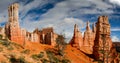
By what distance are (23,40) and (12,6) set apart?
11816 millimetres

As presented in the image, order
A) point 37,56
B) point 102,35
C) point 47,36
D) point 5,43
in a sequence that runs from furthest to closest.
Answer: point 47,36 → point 102,35 → point 37,56 → point 5,43

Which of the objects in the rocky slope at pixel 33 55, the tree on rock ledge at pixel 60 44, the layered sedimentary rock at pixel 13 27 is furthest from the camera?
the tree on rock ledge at pixel 60 44

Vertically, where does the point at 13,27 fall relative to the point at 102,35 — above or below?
above

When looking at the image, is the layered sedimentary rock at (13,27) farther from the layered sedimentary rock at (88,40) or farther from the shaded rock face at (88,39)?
the shaded rock face at (88,39)

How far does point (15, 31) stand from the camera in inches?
4156

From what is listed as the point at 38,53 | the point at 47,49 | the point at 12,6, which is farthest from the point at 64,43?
the point at 12,6

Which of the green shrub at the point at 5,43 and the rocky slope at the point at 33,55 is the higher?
the green shrub at the point at 5,43

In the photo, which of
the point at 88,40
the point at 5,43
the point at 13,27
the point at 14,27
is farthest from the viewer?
the point at 88,40

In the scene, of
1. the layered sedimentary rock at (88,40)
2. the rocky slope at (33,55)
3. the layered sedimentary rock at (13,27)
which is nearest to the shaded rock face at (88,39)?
the layered sedimentary rock at (88,40)

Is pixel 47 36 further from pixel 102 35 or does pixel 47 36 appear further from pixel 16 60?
pixel 16 60

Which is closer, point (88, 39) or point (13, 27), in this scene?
point (13, 27)

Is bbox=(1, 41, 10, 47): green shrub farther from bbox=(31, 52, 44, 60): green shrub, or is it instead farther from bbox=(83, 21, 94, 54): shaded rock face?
bbox=(83, 21, 94, 54): shaded rock face

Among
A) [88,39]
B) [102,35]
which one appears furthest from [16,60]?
[88,39]

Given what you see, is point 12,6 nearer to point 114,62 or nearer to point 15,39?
point 15,39
